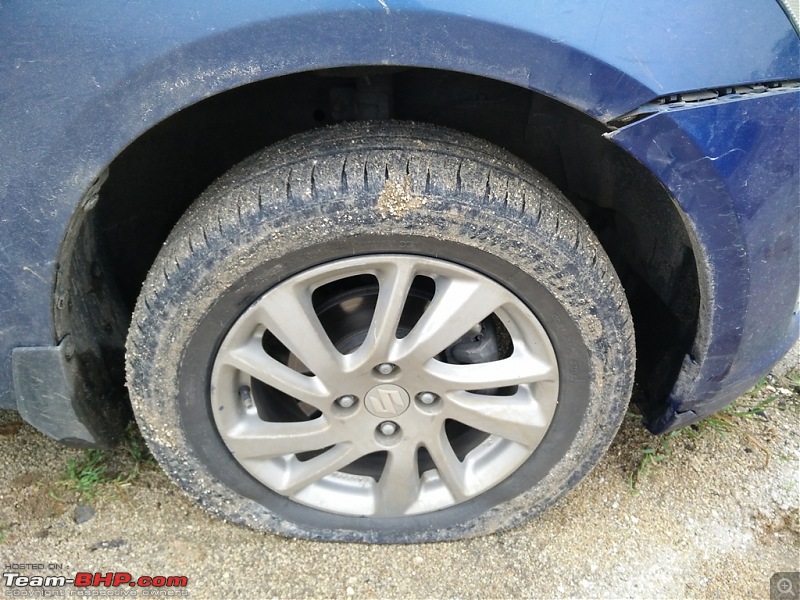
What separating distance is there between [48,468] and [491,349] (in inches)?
58.0

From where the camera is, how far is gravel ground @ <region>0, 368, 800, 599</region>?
6.05 ft

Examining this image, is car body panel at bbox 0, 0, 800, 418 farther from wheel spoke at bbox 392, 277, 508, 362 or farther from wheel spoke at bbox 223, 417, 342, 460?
wheel spoke at bbox 223, 417, 342, 460

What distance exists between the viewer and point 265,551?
1.91m

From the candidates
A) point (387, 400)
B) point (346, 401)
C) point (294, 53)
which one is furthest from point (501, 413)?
point (294, 53)

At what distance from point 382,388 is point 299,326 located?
0.87ft

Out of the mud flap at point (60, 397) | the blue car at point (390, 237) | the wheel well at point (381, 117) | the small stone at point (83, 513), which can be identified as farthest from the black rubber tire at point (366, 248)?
the small stone at point (83, 513)

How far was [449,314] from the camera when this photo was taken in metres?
1.54

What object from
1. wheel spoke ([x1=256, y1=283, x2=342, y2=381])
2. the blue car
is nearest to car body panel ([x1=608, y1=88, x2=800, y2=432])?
the blue car

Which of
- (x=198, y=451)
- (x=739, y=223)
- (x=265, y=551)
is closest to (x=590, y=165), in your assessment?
(x=739, y=223)

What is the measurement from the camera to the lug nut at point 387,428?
5.65ft

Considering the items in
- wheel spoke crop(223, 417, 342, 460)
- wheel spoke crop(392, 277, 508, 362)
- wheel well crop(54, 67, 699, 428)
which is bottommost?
wheel spoke crop(223, 417, 342, 460)

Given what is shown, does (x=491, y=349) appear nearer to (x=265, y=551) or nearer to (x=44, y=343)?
(x=265, y=551)

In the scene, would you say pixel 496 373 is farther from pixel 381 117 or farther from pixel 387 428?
pixel 381 117

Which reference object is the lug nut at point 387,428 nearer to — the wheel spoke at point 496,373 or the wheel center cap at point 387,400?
the wheel center cap at point 387,400
